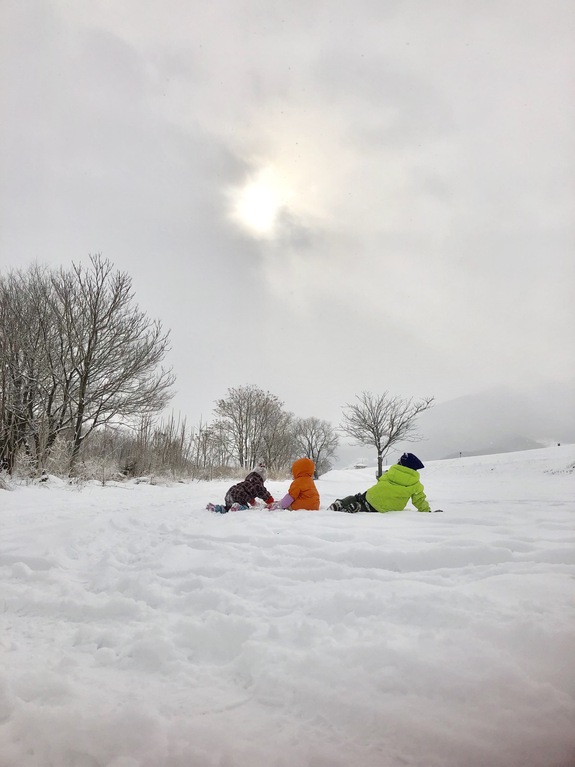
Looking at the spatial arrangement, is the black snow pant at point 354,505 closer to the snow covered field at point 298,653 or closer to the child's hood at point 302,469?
the child's hood at point 302,469

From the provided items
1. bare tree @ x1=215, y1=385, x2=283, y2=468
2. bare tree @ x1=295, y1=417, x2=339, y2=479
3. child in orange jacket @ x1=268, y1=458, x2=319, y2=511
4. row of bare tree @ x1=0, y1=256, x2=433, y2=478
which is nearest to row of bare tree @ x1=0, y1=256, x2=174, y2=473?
row of bare tree @ x1=0, y1=256, x2=433, y2=478

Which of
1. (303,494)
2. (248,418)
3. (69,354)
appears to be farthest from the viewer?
(248,418)

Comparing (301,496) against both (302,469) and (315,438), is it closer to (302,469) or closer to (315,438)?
(302,469)

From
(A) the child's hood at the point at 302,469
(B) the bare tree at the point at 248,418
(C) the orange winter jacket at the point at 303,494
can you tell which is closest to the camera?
(C) the orange winter jacket at the point at 303,494

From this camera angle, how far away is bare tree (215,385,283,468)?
30.0 metres

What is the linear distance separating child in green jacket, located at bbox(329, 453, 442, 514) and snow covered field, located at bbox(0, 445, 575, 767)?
1.76 metres

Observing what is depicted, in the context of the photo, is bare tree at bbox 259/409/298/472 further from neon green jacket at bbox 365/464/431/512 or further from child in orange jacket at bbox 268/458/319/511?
neon green jacket at bbox 365/464/431/512

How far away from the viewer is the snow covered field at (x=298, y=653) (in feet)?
3.61

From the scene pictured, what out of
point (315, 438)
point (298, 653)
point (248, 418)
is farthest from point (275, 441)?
point (298, 653)

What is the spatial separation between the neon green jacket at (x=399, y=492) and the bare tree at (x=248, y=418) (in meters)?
25.4

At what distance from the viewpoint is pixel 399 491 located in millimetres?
4746

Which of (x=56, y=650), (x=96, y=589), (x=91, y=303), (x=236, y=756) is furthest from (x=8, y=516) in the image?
(x=91, y=303)

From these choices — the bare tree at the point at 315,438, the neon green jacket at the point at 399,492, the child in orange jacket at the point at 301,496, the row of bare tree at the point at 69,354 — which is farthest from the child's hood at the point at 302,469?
the bare tree at the point at 315,438

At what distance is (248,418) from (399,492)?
26.2m
